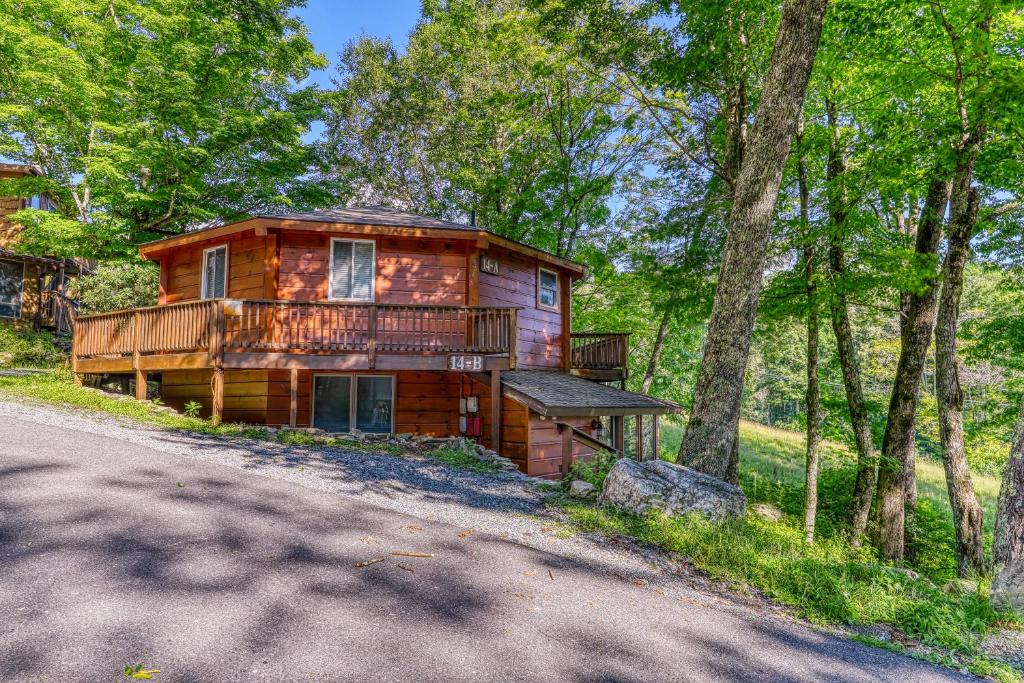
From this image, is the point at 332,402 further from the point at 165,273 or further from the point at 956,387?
the point at 956,387

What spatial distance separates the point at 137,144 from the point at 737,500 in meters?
17.7

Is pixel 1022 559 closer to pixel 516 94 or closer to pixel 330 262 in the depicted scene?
pixel 330 262

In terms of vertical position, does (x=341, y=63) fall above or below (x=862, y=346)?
above

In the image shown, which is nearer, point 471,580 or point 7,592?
point 7,592

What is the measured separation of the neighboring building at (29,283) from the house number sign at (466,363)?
1794 cm

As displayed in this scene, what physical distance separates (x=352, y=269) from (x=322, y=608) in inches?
362

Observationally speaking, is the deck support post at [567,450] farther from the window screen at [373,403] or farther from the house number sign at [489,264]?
the house number sign at [489,264]

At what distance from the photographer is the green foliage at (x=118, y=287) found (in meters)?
14.2

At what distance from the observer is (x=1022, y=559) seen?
4418 millimetres

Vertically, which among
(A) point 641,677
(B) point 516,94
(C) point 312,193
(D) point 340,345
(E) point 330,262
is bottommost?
(A) point 641,677

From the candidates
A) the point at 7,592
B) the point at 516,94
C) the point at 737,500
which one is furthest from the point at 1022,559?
the point at 516,94

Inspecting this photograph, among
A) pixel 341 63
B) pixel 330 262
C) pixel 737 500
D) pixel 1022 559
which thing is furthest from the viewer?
pixel 341 63

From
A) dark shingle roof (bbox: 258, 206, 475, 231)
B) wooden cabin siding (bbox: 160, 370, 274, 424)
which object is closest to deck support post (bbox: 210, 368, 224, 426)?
wooden cabin siding (bbox: 160, 370, 274, 424)

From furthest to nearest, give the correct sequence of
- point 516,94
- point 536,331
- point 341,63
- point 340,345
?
point 341,63 < point 516,94 < point 536,331 < point 340,345
